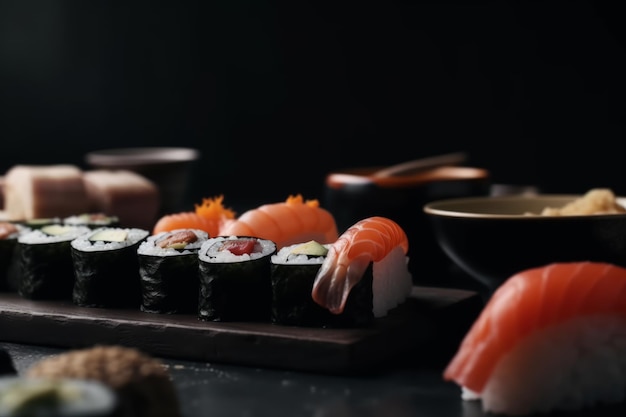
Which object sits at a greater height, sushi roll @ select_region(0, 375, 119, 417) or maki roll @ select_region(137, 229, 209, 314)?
sushi roll @ select_region(0, 375, 119, 417)

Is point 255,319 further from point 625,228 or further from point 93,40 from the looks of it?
point 93,40

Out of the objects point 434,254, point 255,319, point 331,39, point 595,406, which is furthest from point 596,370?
point 331,39

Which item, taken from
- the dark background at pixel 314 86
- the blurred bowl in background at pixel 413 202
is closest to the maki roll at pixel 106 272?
the blurred bowl in background at pixel 413 202

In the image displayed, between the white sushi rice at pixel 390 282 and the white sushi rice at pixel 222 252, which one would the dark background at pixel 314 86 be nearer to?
the white sushi rice at pixel 390 282

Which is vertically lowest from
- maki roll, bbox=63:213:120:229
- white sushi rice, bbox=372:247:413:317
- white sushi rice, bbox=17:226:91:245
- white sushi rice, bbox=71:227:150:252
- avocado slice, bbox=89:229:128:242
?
white sushi rice, bbox=372:247:413:317

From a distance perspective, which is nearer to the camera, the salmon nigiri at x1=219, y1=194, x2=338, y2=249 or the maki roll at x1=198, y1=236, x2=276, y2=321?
the maki roll at x1=198, y1=236, x2=276, y2=321

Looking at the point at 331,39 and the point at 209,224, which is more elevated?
the point at 331,39

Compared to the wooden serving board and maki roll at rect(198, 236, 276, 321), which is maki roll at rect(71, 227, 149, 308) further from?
maki roll at rect(198, 236, 276, 321)

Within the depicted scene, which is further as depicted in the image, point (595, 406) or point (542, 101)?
point (542, 101)

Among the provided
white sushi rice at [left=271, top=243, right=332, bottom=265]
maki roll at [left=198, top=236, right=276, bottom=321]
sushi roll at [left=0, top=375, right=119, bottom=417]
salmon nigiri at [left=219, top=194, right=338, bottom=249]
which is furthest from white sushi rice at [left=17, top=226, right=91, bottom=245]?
sushi roll at [left=0, top=375, right=119, bottom=417]
